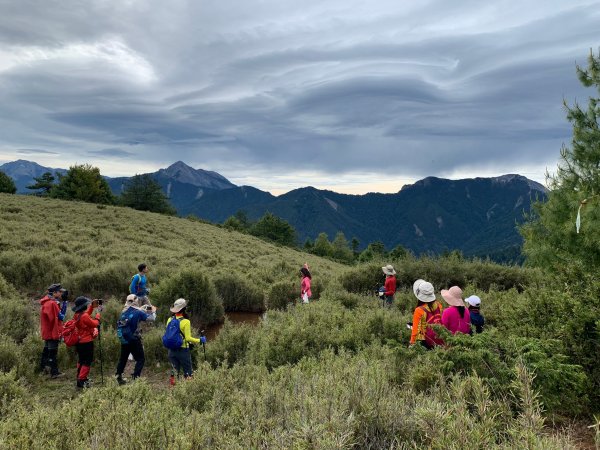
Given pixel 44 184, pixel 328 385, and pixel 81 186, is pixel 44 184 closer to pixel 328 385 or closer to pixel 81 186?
pixel 81 186

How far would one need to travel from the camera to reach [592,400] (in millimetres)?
4289

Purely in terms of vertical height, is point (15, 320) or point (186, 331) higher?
point (186, 331)

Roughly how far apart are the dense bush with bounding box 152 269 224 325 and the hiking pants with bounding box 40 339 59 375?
4.10 meters

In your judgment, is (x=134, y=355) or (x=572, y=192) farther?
(x=572, y=192)

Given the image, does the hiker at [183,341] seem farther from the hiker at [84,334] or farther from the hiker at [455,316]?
the hiker at [455,316]

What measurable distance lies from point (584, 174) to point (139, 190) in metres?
58.5

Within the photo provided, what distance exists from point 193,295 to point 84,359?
506cm

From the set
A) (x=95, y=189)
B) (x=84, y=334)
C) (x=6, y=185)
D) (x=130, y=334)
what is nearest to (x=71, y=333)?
(x=84, y=334)

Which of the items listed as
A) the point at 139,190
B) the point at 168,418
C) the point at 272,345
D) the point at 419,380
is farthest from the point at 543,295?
the point at 139,190

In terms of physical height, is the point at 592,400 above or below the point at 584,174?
below

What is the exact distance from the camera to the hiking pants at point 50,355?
7.33m

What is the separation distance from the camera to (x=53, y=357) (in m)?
7.34

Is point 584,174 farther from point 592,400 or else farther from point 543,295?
point 592,400

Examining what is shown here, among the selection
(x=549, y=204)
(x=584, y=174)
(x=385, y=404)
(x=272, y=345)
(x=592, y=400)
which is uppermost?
(x=584, y=174)
